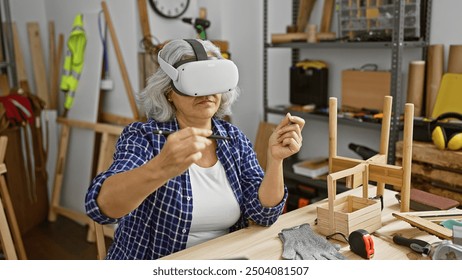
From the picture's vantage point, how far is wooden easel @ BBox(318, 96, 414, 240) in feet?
4.46

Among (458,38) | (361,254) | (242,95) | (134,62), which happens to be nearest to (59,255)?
(134,62)

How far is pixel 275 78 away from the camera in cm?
361

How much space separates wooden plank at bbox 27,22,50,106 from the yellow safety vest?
0.38 metres

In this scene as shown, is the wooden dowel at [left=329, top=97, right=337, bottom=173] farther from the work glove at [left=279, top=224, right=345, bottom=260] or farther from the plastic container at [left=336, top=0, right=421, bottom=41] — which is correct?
the plastic container at [left=336, top=0, right=421, bottom=41]

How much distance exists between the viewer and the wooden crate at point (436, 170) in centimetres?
228

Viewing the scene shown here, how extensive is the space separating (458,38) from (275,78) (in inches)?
53.4

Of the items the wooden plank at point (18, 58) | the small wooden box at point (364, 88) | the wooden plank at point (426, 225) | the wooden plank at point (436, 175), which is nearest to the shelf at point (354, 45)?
the small wooden box at point (364, 88)

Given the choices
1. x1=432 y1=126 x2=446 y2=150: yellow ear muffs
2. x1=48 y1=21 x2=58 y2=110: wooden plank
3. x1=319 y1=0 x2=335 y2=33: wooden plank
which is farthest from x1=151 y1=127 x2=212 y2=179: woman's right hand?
x1=48 y1=21 x2=58 y2=110: wooden plank

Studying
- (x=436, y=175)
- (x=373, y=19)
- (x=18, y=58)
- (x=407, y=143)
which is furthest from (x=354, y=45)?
(x=18, y=58)

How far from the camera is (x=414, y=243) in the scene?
1.28 metres

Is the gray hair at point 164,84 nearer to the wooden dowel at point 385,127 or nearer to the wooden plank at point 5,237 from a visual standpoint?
the wooden dowel at point 385,127

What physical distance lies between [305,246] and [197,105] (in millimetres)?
506

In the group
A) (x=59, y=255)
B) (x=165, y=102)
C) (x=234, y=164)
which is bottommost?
(x=59, y=255)
